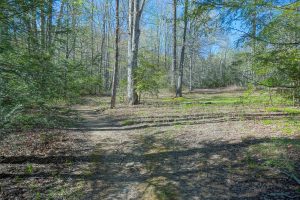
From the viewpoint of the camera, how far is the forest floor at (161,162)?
16.8 feet

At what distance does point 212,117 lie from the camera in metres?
11.1

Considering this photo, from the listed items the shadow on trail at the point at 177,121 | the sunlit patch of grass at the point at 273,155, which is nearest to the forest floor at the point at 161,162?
the sunlit patch of grass at the point at 273,155

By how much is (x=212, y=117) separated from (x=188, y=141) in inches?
135

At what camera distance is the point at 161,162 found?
664 centimetres

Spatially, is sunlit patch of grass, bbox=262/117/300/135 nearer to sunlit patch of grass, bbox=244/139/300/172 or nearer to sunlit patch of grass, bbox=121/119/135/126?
sunlit patch of grass, bbox=244/139/300/172

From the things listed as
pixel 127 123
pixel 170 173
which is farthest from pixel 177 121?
pixel 170 173

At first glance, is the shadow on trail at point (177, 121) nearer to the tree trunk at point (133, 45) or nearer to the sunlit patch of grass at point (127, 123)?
the sunlit patch of grass at point (127, 123)

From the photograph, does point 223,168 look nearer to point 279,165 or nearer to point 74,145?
point 279,165

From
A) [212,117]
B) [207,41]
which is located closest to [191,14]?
[212,117]

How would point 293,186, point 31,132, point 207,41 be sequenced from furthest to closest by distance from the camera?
point 207,41, point 31,132, point 293,186

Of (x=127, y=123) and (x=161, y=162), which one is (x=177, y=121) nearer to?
(x=127, y=123)

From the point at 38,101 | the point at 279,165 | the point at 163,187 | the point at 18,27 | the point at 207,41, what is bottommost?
the point at 163,187

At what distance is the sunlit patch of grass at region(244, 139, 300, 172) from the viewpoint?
5.45 m

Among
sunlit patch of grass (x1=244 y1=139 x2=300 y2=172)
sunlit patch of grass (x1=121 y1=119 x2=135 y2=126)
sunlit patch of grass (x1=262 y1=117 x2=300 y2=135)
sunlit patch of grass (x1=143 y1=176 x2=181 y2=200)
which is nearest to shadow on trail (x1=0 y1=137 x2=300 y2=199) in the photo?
sunlit patch of grass (x1=143 y1=176 x2=181 y2=200)
